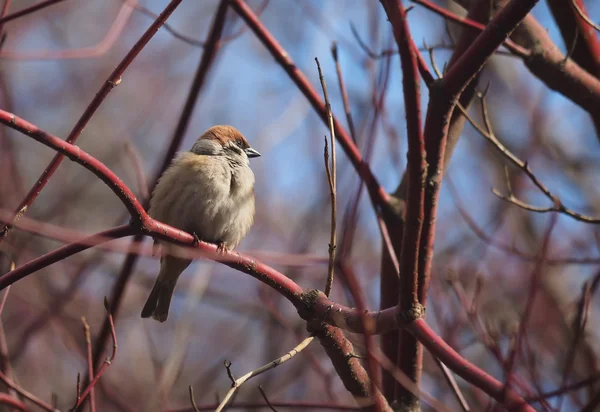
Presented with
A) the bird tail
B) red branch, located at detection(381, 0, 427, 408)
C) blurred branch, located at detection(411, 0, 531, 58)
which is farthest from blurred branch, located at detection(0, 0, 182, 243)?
the bird tail

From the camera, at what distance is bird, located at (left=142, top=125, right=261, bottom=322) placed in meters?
3.88

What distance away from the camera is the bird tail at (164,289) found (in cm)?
418

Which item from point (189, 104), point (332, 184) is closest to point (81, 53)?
point (189, 104)

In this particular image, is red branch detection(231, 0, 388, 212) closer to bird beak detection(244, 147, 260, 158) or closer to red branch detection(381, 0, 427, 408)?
red branch detection(381, 0, 427, 408)

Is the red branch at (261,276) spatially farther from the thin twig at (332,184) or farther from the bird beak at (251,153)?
the bird beak at (251,153)

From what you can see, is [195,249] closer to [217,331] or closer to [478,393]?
[478,393]

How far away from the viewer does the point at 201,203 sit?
385cm

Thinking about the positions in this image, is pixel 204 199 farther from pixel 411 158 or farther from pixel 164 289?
pixel 411 158

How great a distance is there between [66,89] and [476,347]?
6.95 m

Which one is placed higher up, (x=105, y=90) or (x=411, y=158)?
(x=105, y=90)

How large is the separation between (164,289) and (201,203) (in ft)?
2.51

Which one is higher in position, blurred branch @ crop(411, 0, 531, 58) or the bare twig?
blurred branch @ crop(411, 0, 531, 58)

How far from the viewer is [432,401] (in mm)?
2051

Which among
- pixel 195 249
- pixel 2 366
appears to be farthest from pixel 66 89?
pixel 195 249
